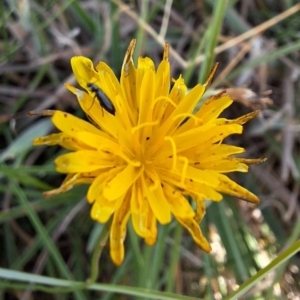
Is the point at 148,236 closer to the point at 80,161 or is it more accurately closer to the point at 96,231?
the point at 80,161

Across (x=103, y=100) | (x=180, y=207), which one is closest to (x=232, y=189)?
(x=180, y=207)

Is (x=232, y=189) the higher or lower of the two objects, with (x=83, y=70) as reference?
lower

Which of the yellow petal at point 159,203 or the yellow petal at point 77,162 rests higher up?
the yellow petal at point 77,162

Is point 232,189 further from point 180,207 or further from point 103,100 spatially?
point 103,100

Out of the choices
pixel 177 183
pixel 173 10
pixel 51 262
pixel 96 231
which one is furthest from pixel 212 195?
pixel 173 10

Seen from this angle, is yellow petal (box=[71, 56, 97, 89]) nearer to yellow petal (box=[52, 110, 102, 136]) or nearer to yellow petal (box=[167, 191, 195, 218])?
yellow petal (box=[52, 110, 102, 136])

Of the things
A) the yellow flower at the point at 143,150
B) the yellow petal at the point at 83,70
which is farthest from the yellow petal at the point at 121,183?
the yellow petal at the point at 83,70

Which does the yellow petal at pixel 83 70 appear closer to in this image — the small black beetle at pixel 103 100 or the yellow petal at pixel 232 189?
the small black beetle at pixel 103 100

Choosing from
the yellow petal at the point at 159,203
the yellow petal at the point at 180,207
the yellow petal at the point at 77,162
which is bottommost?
the yellow petal at the point at 180,207

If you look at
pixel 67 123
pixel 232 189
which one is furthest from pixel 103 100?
pixel 232 189
